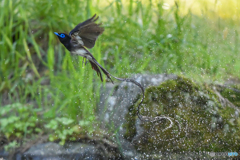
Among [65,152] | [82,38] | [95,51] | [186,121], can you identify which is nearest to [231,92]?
[186,121]

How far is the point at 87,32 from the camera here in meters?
Answer: 0.91

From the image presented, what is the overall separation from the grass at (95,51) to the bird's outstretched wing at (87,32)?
4.10 feet

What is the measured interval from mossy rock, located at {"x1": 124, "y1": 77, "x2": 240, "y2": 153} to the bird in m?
1.09

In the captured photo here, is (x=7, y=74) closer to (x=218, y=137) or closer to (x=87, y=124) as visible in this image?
(x=87, y=124)

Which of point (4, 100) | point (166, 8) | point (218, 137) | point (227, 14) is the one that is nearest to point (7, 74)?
point (4, 100)

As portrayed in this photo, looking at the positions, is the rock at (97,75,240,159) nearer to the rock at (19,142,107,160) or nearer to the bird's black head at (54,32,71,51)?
the rock at (19,142,107,160)

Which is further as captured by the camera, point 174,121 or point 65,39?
point 174,121

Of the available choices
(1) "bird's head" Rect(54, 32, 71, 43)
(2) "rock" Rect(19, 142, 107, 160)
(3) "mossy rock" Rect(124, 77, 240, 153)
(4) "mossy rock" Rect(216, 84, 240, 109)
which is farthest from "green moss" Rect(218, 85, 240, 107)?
(1) "bird's head" Rect(54, 32, 71, 43)

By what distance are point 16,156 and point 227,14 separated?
2.70 metres

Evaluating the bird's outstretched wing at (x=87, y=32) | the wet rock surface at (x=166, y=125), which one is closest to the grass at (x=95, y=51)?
the wet rock surface at (x=166, y=125)

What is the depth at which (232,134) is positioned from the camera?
190 cm

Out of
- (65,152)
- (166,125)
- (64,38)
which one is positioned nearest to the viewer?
(64,38)

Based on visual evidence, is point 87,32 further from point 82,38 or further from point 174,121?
point 174,121

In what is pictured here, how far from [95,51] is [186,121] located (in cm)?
94
